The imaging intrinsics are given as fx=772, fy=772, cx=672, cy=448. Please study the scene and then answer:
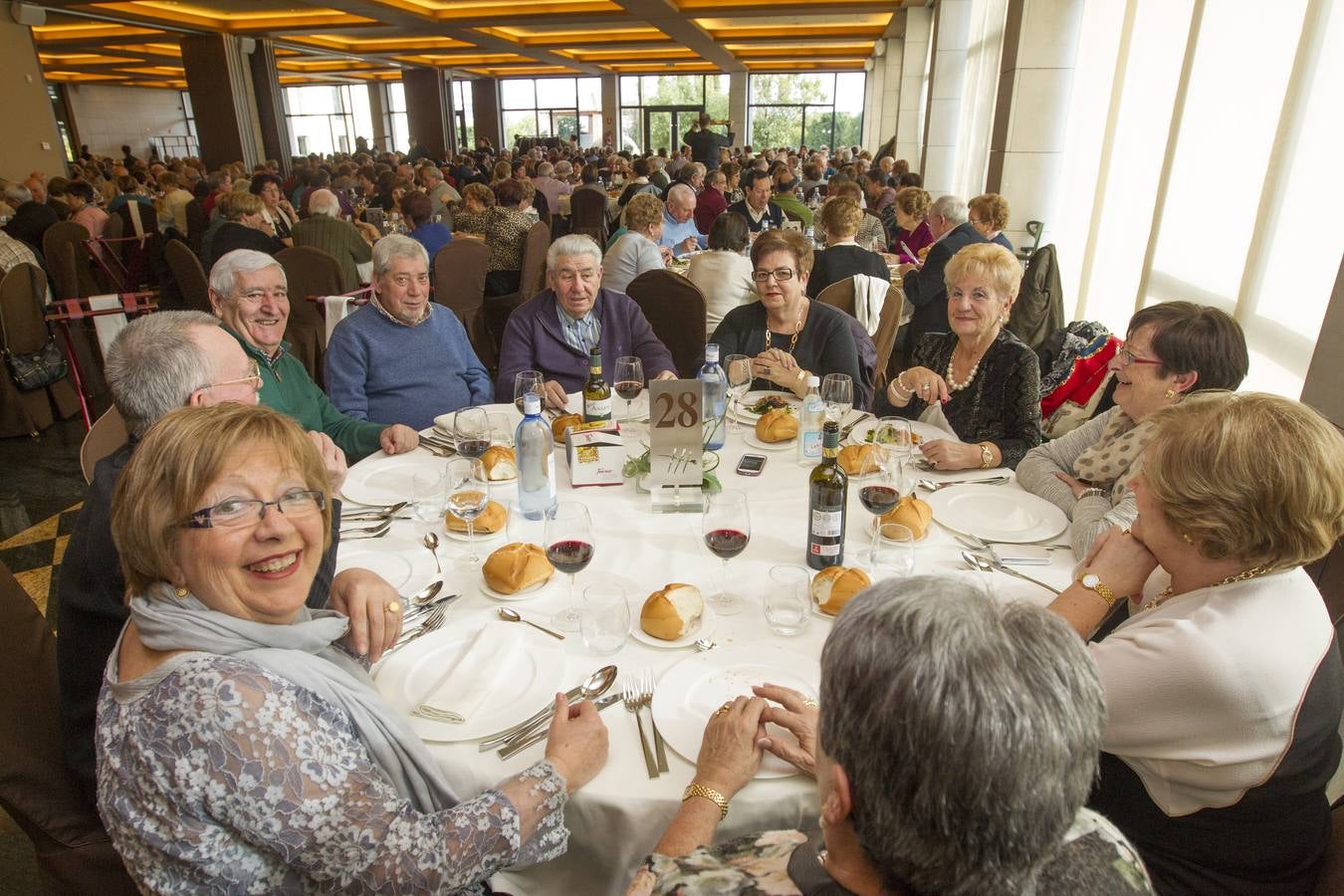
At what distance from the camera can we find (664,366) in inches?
136

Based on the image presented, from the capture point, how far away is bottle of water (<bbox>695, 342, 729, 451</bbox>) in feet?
7.62

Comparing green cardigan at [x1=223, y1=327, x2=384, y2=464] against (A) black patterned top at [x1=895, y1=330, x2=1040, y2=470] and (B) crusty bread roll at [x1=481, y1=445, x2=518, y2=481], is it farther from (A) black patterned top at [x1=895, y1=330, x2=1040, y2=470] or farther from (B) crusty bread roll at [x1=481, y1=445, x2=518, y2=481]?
(A) black patterned top at [x1=895, y1=330, x2=1040, y2=470]

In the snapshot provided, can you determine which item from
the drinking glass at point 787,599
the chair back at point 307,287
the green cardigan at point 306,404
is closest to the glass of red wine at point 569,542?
the drinking glass at point 787,599

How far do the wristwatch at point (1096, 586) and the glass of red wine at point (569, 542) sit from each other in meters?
0.92

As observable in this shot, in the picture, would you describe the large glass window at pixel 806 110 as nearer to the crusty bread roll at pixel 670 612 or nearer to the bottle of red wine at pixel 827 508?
the bottle of red wine at pixel 827 508

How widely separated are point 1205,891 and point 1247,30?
150 inches

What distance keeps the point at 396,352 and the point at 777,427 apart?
1.59m

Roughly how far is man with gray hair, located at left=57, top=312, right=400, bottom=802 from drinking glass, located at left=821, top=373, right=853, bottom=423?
1.38m

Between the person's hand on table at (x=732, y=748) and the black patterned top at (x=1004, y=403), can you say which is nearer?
the person's hand on table at (x=732, y=748)

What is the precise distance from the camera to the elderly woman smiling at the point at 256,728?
0.91 meters

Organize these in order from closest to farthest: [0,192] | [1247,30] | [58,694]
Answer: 1. [58,694]
2. [1247,30]
3. [0,192]

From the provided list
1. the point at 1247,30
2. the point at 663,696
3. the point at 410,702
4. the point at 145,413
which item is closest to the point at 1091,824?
the point at 663,696

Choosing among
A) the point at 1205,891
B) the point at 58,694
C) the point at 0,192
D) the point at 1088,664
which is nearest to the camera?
the point at 1088,664

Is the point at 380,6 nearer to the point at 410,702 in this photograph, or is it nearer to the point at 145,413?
the point at 145,413
